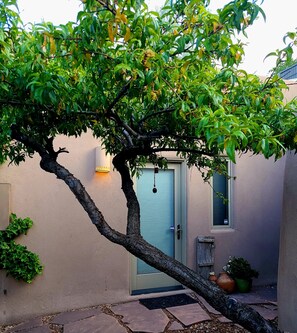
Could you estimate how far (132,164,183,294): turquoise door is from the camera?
5.31 metres

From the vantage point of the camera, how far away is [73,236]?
477cm

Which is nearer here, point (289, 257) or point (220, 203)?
point (289, 257)

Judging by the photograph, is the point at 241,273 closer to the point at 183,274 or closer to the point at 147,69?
the point at 183,274

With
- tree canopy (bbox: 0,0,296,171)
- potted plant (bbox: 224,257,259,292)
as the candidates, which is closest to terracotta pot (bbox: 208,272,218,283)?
potted plant (bbox: 224,257,259,292)

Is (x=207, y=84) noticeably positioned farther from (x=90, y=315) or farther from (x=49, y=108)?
(x=90, y=315)

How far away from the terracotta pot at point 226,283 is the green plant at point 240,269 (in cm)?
15

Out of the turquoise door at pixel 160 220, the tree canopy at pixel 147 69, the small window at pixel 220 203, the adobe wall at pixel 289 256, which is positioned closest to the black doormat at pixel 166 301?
the turquoise door at pixel 160 220

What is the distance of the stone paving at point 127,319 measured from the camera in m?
3.93

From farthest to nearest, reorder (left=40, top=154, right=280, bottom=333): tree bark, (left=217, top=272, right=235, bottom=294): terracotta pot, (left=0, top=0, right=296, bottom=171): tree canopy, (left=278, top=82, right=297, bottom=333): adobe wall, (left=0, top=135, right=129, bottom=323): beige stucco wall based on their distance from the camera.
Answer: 1. (left=217, top=272, right=235, bottom=294): terracotta pot
2. (left=0, top=135, right=129, bottom=323): beige stucco wall
3. (left=278, top=82, right=297, bottom=333): adobe wall
4. (left=40, top=154, right=280, bottom=333): tree bark
5. (left=0, top=0, right=296, bottom=171): tree canopy

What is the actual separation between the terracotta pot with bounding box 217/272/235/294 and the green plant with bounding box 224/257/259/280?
0.48 ft

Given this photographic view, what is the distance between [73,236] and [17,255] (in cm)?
85

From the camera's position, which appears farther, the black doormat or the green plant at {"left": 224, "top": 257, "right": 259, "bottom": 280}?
the green plant at {"left": 224, "top": 257, "right": 259, "bottom": 280}

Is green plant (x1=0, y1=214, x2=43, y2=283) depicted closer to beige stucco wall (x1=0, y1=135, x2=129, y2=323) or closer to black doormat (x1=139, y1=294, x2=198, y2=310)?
beige stucco wall (x1=0, y1=135, x2=129, y2=323)

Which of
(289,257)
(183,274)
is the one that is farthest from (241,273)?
(183,274)
